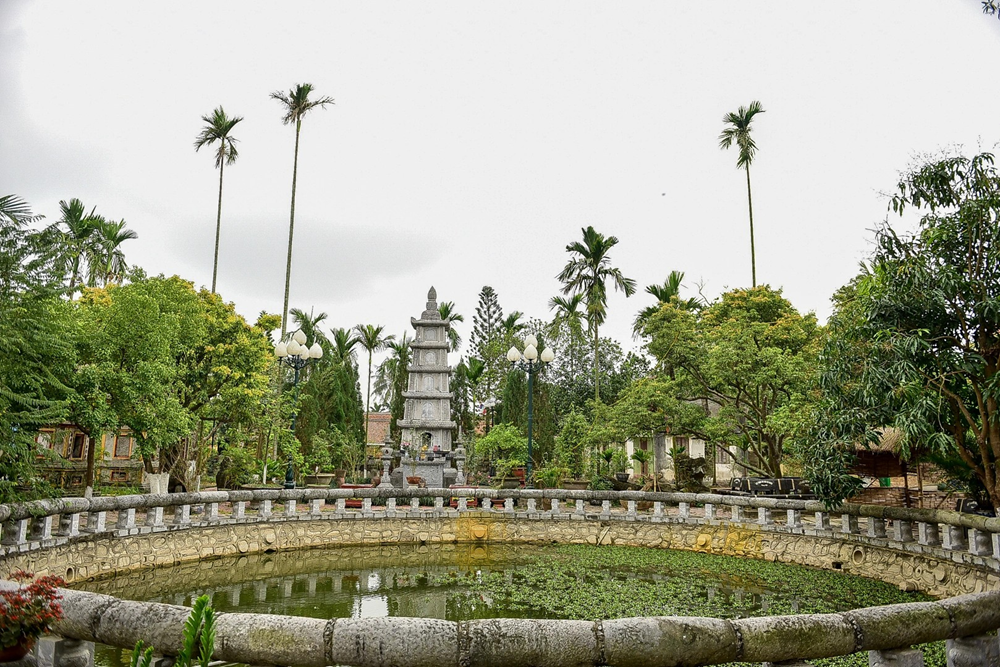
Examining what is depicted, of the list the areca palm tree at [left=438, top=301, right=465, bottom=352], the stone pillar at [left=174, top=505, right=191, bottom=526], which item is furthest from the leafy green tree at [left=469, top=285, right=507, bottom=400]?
the stone pillar at [left=174, top=505, right=191, bottom=526]

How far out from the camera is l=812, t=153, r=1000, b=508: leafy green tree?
29.8ft

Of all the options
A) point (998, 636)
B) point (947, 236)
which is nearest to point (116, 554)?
point (998, 636)

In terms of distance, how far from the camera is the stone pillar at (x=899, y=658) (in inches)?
177

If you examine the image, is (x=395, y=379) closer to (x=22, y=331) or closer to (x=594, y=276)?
(x=594, y=276)

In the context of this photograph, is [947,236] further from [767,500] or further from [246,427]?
[246,427]

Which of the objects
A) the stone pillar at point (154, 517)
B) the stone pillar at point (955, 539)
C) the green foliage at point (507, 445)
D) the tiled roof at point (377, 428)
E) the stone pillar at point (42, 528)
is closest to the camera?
the stone pillar at point (955, 539)

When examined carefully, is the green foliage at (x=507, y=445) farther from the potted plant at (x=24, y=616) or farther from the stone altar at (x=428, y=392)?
the potted plant at (x=24, y=616)

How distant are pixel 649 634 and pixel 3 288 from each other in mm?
8892

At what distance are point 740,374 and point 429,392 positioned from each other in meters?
16.5

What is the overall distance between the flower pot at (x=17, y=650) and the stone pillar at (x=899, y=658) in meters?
5.30

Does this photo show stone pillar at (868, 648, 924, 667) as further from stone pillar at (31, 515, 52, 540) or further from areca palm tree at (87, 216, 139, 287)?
areca palm tree at (87, 216, 139, 287)

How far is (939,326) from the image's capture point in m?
9.62

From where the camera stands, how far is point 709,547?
15.1m

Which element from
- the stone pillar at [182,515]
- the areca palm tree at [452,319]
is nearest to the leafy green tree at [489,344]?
the areca palm tree at [452,319]
